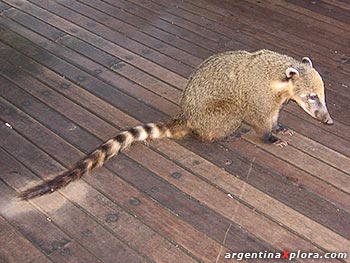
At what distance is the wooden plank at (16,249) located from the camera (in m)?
2.78

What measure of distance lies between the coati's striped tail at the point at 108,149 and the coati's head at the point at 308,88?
Result: 778 mm

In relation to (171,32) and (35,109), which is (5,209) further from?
(171,32)

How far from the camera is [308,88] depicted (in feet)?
10.7

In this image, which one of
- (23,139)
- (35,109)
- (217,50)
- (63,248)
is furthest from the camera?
(217,50)

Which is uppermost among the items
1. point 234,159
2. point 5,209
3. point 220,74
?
point 220,74

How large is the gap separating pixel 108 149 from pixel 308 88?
128 cm

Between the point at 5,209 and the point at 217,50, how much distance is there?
93.0 inches

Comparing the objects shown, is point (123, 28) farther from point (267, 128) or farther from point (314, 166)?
point (314, 166)

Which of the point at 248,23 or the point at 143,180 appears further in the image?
the point at 248,23

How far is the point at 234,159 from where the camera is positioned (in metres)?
3.48

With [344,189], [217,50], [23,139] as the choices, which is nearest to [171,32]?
[217,50]

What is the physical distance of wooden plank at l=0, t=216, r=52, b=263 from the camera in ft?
9.12

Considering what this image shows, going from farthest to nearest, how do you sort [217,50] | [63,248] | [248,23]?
[248,23]
[217,50]
[63,248]

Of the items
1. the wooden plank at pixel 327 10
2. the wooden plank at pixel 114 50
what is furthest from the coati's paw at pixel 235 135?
the wooden plank at pixel 327 10
